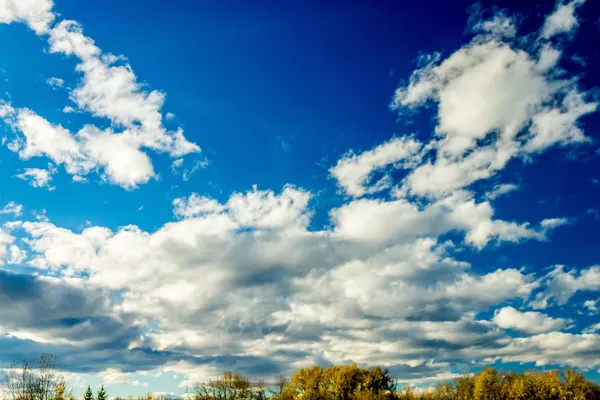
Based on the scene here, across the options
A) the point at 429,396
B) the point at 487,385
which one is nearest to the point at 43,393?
the point at 429,396

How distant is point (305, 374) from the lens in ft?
412

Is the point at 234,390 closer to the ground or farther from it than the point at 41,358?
closer to the ground

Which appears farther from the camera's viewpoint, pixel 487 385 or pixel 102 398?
pixel 487 385

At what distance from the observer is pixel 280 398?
400 feet

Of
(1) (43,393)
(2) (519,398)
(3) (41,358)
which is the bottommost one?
(2) (519,398)

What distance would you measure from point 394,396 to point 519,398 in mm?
28029

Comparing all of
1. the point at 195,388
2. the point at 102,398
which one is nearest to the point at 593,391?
the point at 195,388

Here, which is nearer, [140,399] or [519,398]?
[519,398]

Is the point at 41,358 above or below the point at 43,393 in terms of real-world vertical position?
above

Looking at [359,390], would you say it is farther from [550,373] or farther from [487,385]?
[550,373]

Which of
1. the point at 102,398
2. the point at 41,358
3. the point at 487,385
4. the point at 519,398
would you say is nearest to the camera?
the point at 41,358

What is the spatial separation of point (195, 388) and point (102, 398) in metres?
51.0

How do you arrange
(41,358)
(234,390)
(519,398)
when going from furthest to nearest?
(234,390), (519,398), (41,358)

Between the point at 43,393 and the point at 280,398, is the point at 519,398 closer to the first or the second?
the point at 280,398
